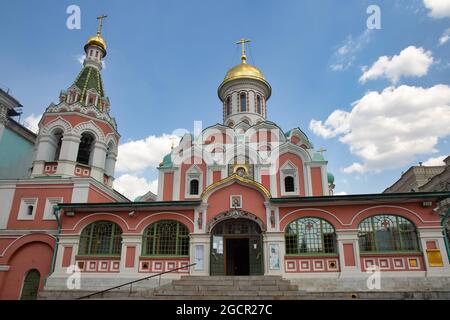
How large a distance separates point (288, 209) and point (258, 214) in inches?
48.4

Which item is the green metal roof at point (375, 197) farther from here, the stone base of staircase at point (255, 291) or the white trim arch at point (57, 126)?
the white trim arch at point (57, 126)

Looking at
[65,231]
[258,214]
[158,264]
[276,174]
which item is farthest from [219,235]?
[65,231]

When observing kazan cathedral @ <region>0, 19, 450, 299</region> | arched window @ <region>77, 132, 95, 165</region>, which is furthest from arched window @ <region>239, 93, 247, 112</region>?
arched window @ <region>77, 132, 95, 165</region>

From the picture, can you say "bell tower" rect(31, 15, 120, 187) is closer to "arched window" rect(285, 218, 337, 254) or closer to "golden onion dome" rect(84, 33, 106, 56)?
"golden onion dome" rect(84, 33, 106, 56)

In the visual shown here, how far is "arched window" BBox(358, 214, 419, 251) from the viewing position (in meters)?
12.7

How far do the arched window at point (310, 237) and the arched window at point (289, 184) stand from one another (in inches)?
138

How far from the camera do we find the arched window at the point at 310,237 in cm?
1314

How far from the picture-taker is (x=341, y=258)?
1269cm

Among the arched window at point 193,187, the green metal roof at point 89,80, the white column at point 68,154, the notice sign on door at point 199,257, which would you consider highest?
the green metal roof at point 89,80

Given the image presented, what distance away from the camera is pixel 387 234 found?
13.0m

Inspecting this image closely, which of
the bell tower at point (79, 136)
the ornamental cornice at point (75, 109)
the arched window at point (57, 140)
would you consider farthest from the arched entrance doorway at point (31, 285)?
the ornamental cornice at point (75, 109)

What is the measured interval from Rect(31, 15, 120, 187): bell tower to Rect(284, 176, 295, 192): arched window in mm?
9283
